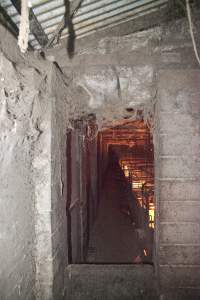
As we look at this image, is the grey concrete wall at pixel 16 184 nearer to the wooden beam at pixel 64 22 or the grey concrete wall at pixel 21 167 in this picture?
the grey concrete wall at pixel 21 167

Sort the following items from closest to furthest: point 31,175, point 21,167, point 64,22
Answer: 1. point 21,167
2. point 64,22
3. point 31,175

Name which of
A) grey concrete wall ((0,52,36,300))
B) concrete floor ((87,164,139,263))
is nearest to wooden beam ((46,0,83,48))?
grey concrete wall ((0,52,36,300))

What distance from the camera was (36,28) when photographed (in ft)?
8.03

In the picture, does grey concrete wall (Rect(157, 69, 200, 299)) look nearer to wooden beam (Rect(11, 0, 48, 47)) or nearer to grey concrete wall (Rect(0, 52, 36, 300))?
wooden beam (Rect(11, 0, 48, 47))

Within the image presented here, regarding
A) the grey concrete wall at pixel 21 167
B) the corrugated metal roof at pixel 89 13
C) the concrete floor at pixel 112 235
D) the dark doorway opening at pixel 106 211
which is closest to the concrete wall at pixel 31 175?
the grey concrete wall at pixel 21 167

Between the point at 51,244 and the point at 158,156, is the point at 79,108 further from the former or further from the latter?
the point at 51,244

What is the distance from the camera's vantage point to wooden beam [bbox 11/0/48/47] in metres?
2.07

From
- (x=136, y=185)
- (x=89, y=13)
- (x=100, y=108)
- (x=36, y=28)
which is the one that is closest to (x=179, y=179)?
(x=100, y=108)

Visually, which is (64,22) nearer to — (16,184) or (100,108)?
(100,108)

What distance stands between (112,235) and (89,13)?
642 centimetres

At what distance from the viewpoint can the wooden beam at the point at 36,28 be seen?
2.07 meters

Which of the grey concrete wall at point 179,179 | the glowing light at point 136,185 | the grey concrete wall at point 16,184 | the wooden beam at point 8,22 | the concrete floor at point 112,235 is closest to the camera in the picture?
the grey concrete wall at point 16,184

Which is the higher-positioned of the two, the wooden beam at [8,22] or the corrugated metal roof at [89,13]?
the corrugated metal roof at [89,13]

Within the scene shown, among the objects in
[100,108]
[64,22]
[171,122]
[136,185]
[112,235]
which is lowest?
[112,235]
